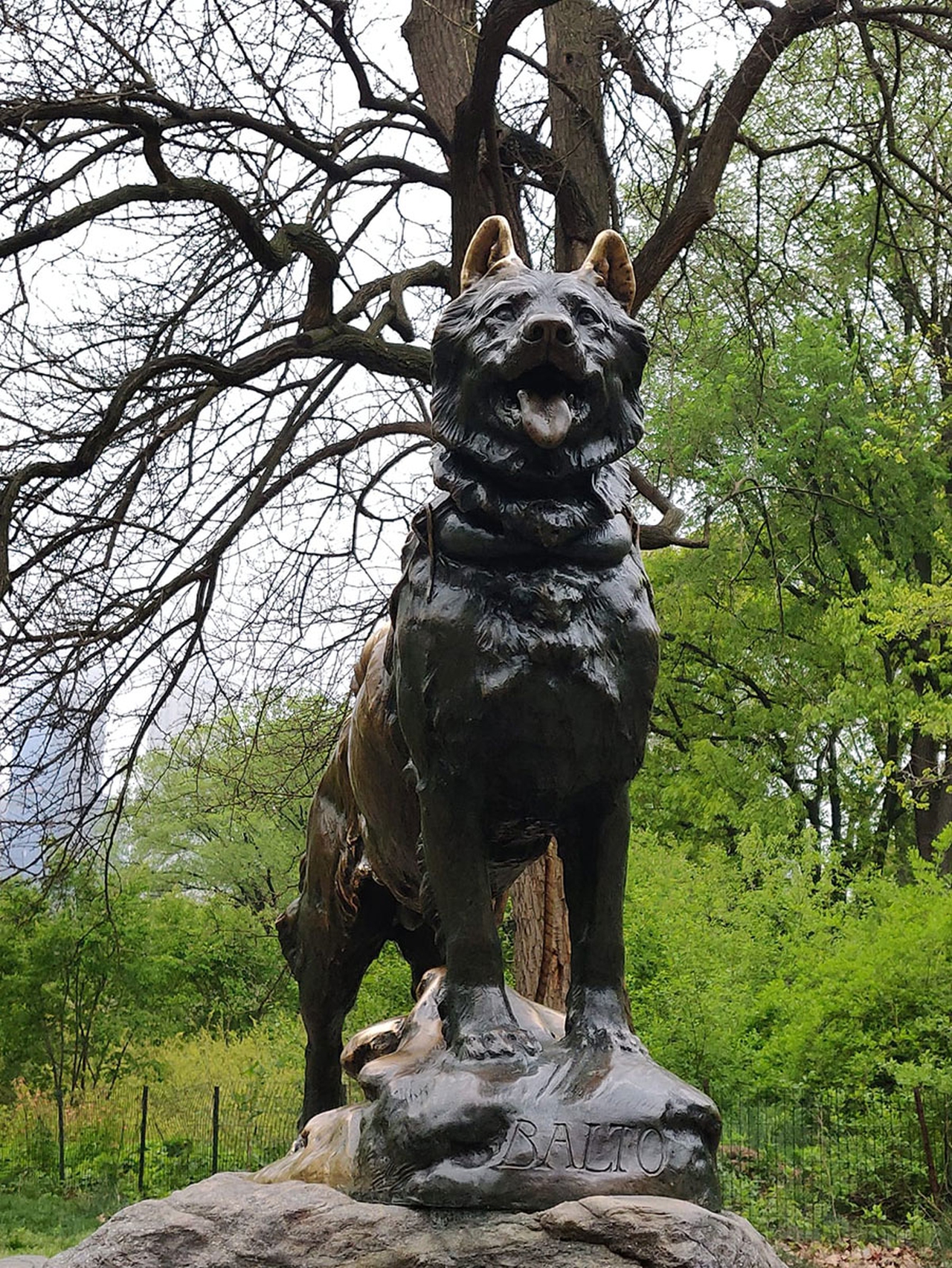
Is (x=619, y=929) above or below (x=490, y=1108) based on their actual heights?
above

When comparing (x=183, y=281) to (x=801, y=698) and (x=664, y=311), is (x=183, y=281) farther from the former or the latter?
(x=801, y=698)

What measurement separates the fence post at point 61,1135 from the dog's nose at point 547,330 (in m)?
12.4

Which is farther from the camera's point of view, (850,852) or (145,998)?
(850,852)

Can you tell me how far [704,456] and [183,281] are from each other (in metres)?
10.8

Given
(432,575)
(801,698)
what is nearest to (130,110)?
(432,575)

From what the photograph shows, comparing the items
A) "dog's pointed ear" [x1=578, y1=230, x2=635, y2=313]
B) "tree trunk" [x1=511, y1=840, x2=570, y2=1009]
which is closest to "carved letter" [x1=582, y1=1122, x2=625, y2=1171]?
"dog's pointed ear" [x1=578, y1=230, x2=635, y2=313]

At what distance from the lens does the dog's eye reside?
9.95 ft

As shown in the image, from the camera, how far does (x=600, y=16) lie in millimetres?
9023

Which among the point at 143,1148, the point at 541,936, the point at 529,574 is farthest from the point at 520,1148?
the point at 143,1148

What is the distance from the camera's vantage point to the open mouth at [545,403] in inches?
114

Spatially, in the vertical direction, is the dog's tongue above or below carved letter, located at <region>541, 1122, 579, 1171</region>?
above

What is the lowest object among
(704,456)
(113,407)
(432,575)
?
(432,575)

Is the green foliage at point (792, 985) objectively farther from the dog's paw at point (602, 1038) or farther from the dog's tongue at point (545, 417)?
the dog's tongue at point (545, 417)

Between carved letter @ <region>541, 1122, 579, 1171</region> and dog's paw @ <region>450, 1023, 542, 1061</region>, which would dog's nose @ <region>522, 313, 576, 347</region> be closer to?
dog's paw @ <region>450, 1023, 542, 1061</region>
